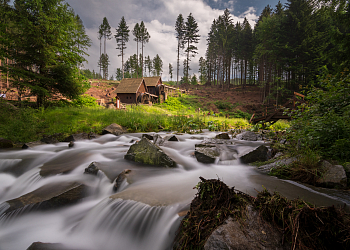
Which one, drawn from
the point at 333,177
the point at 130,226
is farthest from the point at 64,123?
the point at 333,177

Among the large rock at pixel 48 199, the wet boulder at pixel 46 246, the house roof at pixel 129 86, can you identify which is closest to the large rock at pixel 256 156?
the large rock at pixel 48 199

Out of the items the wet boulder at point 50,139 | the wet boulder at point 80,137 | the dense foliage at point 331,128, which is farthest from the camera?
the wet boulder at point 80,137

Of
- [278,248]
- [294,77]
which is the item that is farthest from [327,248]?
[294,77]

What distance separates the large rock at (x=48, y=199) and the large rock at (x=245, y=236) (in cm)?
307

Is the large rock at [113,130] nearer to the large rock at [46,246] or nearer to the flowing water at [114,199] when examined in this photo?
the flowing water at [114,199]

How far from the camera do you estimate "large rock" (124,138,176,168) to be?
15.7 ft

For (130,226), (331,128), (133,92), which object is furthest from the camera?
(133,92)

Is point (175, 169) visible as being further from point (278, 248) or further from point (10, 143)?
point (10, 143)

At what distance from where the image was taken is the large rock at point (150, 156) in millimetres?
4789

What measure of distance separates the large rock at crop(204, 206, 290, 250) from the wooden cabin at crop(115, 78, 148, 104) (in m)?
35.0

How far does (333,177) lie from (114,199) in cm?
444

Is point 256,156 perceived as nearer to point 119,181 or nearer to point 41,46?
point 119,181

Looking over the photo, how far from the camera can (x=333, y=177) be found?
10.5 feet

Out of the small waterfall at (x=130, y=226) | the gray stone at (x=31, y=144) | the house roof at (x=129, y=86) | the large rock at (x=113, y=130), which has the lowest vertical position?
the small waterfall at (x=130, y=226)
